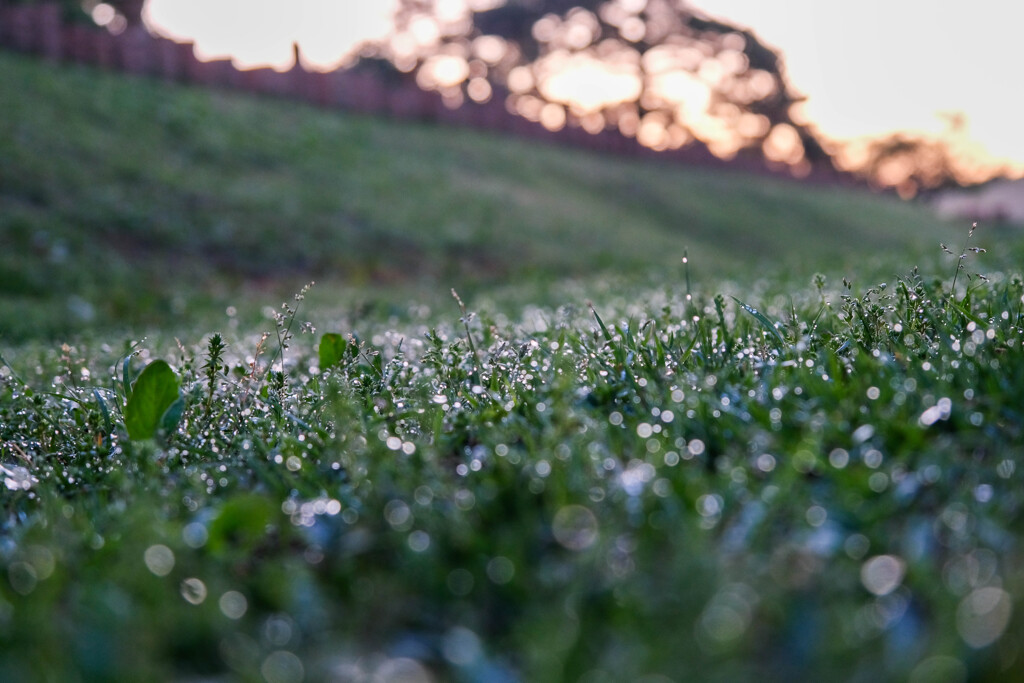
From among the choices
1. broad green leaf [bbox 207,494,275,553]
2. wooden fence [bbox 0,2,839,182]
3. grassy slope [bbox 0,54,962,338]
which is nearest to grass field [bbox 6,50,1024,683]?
broad green leaf [bbox 207,494,275,553]

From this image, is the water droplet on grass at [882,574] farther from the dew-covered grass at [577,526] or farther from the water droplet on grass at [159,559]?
the water droplet on grass at [159,559]

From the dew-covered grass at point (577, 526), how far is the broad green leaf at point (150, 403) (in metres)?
0.04

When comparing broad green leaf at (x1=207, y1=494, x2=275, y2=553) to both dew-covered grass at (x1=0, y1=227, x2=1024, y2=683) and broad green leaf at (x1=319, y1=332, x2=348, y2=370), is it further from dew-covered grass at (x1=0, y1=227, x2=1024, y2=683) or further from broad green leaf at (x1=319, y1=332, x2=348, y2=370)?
broad green leaf at (x1=319, y1=332, x2=348, y2=370)

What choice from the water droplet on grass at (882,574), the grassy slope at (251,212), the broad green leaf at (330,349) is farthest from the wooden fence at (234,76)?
the water droplet on grass at (882,574)

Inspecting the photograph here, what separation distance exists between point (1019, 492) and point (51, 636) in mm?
1617

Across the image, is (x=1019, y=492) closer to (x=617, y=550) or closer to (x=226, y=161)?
(x=617, y=550)

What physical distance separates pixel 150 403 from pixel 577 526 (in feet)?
4.97

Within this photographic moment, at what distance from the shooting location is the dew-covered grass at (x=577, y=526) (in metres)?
1.06

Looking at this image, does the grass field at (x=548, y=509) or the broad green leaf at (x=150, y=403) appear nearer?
the grass field at (x=548, y=509)

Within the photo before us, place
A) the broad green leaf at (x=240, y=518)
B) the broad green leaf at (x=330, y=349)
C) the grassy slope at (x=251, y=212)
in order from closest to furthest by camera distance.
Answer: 1. the broad green leaf at (x=240, y=518)
2. the broad green leaf at (x=330, y=349)
3. the grassy slope at (x=251, y=212)

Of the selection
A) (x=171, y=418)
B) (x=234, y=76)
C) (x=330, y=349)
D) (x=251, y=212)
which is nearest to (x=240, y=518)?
(x=171, y=418)

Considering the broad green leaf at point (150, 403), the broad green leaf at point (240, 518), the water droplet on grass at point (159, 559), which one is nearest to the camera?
the water droplet on grass at point (159, 559)

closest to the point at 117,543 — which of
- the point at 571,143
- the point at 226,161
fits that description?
the point at 226,161

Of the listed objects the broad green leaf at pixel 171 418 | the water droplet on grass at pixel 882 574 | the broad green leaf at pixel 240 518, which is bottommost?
the broad green leaf at pixel 171 418
